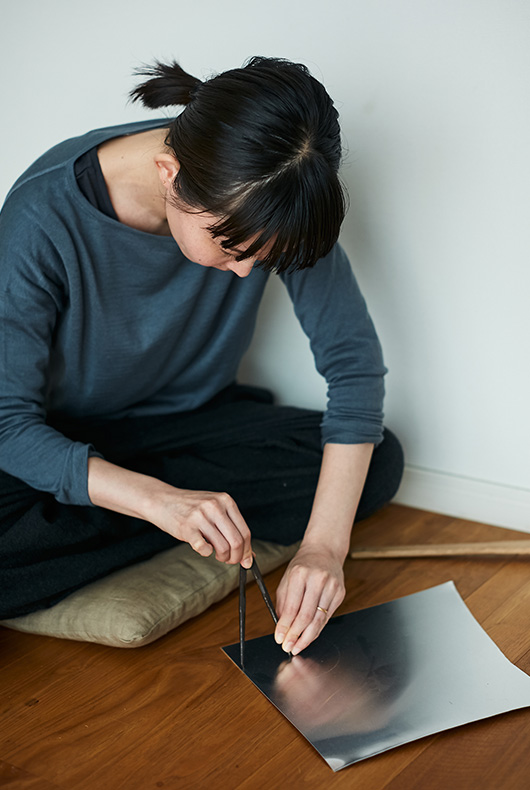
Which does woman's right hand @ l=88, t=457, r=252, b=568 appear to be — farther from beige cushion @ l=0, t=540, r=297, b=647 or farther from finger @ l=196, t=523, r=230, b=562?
beige cushion @ l=0, t=540, r=297, b=647

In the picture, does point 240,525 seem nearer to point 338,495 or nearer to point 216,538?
point 216,538

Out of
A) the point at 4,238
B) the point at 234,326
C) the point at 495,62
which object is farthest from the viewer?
the point at 234,326

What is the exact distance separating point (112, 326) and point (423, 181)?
0.67 m

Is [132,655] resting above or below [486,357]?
below

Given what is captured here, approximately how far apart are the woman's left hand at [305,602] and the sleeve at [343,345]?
11.1 inches

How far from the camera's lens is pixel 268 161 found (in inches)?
36.4

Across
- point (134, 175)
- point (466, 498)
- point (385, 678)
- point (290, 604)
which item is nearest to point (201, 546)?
point (290, 604)

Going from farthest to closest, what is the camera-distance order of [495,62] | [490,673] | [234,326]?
[234,326] → [495,62] → [490,673]

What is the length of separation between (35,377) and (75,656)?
1.45 ft

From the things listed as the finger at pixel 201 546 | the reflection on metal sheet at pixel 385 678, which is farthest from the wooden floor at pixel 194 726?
the finger at pixel 201 546

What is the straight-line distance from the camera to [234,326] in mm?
1511

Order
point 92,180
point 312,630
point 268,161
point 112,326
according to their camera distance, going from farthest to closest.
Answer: point 112,326
point 92,180
point 312,630
point 268,161

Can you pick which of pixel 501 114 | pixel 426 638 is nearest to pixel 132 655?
pixel 426 638

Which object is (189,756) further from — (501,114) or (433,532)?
(501,114)
